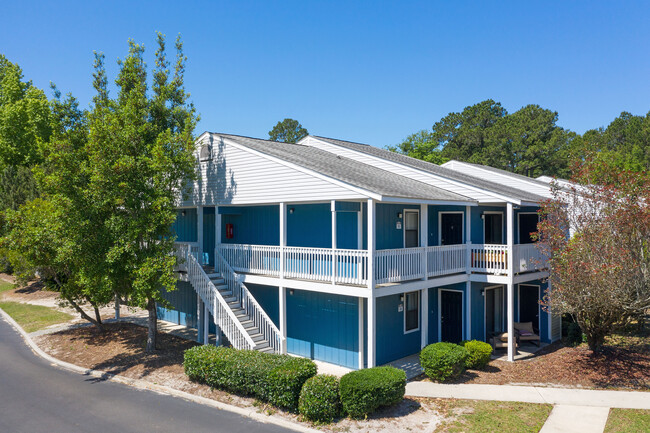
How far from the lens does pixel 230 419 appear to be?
10766 millimetres

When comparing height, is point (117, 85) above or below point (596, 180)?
above

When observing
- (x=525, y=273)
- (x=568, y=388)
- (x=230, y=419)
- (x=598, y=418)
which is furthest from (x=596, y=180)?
(x=230, y=419)

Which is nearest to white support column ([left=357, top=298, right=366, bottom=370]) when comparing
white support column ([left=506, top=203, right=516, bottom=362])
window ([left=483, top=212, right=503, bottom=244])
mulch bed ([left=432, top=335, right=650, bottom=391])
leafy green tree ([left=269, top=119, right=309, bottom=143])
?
mulch bed ([left=432, top=335, right=650, bottom=391])

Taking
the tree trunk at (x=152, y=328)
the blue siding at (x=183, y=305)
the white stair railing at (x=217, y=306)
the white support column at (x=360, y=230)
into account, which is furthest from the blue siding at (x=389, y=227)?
the blue siding at (x=183, y=305)

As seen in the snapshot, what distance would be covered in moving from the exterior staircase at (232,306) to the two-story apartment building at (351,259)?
0.04m

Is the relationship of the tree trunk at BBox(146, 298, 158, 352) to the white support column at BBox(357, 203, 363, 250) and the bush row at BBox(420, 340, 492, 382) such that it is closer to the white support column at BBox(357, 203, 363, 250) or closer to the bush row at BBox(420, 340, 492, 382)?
the white support column at BBox(357, 203, 363, 250)

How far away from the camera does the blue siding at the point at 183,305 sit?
67.6 feet

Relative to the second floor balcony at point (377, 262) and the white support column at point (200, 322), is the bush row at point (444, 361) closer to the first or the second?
the second floor balcony at point (377, 262)

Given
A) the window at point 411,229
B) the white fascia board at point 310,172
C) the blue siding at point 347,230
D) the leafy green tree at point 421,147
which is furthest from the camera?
the leafy green tree at point 421,147

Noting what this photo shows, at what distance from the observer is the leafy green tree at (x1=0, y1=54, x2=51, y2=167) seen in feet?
121

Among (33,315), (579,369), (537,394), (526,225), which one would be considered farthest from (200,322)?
(526,225)

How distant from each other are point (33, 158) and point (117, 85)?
2703 centimetres

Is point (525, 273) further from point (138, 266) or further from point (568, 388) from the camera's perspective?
point (138, 266)

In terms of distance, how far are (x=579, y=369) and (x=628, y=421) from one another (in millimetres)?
4042
